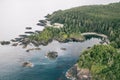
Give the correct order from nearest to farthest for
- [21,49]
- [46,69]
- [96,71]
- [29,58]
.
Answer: [96,71]
[46,69]
[29,58]
[21,49]

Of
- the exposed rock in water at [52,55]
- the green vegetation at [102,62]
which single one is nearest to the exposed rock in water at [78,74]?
the green vegetation at [102,62]

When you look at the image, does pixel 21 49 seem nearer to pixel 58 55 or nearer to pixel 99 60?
pixel 58 55

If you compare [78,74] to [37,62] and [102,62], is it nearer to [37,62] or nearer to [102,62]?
→ [102,62]

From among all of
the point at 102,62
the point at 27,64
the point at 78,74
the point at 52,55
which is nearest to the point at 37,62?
the point at 27,64

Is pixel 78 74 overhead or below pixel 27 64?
below

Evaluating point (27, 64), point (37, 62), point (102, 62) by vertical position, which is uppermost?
point (27, 64)

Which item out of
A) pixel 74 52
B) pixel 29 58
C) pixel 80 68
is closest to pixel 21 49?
pixel 29 58

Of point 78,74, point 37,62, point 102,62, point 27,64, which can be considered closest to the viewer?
point 78,74
